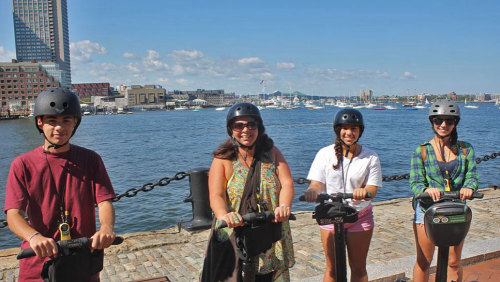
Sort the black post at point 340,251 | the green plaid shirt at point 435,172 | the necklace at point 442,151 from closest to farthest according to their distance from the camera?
the black post at point 340,251
the green plaid shirt at point 435,172
the necklace at point 442,151

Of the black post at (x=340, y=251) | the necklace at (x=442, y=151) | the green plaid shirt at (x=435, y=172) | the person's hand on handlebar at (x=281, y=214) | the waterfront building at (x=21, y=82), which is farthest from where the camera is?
the waterfront building at (x=21, y=82)

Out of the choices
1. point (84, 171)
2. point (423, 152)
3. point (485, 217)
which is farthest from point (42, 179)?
point (485, 217)

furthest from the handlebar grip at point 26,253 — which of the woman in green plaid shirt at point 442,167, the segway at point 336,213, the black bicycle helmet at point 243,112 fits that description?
the woman in green plaid shirt at point 442,167

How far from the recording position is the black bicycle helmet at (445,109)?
365 cm

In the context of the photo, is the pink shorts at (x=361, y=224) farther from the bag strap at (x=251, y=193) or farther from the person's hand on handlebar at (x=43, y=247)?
the person's hand on handlebar at (x=43, y=247)

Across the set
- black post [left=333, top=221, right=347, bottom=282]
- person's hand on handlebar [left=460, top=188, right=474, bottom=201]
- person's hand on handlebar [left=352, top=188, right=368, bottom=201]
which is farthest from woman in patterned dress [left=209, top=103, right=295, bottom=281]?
person's hand on handlebar [left=460, top=188, right=474, bottom=201]

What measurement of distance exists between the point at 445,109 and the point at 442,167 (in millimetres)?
504

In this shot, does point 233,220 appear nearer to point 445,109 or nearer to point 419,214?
point 419,214

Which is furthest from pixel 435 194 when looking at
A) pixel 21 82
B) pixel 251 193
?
pixel 21 82

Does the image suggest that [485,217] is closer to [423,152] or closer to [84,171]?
[423,152]

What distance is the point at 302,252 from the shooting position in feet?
19.1

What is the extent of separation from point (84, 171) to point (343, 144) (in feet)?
6.85

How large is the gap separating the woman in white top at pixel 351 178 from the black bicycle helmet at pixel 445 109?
2.20 feet

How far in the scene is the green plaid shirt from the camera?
141 inches
